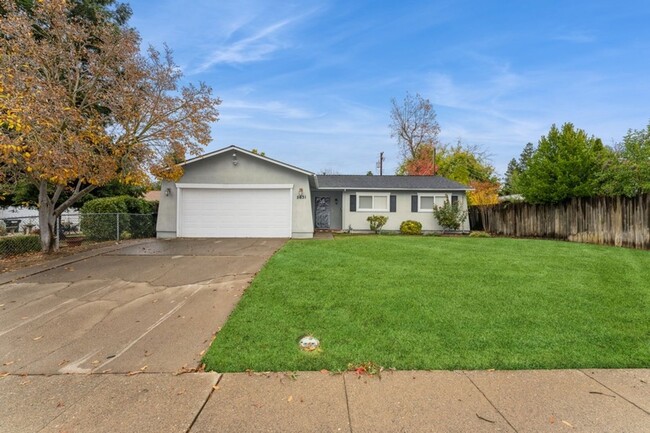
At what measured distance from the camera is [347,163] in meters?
48.8

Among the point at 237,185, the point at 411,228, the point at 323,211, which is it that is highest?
the point at 237,185

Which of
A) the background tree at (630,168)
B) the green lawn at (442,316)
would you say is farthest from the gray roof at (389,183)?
the green lawn at (442,316)

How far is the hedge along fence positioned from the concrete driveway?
17.5 feet

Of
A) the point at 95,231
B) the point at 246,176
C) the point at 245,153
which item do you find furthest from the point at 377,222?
the point at 95,231

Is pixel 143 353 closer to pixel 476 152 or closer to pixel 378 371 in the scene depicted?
pixel 378 371

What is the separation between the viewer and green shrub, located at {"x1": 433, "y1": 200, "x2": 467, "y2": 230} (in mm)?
18062

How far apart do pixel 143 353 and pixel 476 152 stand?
1548 inches

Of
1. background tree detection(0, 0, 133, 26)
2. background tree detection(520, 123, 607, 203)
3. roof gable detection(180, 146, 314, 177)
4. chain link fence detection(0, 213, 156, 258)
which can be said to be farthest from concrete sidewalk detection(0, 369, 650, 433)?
background tree detection(0, 0, 133, 26)

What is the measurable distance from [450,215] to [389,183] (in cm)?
375

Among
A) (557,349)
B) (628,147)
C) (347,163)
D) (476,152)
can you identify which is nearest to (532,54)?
(628,147)

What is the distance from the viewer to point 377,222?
1822 cm

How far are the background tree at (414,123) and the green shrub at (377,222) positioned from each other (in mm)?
19970

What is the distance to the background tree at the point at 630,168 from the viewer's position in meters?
11.7

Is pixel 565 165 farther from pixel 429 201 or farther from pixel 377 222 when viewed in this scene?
pixel 377 222
